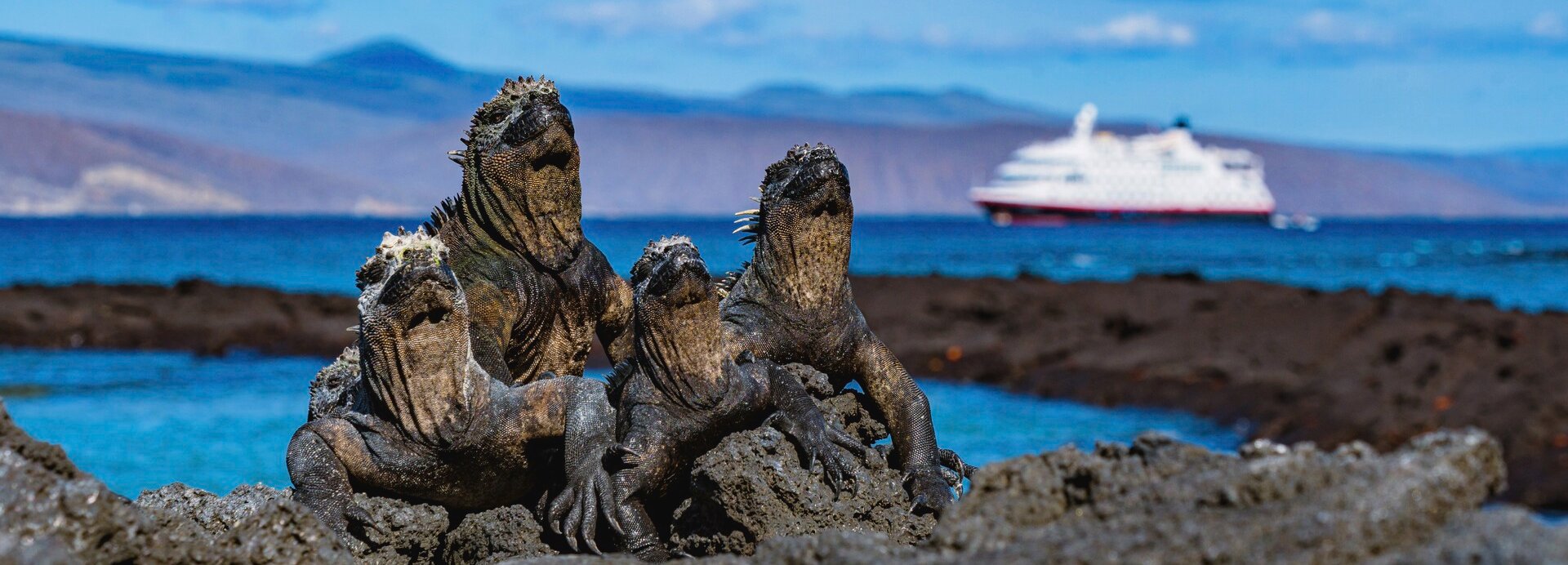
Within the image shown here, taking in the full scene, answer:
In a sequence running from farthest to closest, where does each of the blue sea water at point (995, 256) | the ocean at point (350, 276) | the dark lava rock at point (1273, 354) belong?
the blue sea water at point (995, 256)
the ocean at point (350, 276)
the dark lava rock at point (1273, 354)

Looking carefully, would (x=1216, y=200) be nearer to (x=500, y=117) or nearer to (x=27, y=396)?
(x=27, y=396)

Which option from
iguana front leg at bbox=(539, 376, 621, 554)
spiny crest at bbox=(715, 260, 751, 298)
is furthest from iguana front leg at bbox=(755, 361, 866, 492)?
spiny crest at bbox=(715, 260, 751, 298)

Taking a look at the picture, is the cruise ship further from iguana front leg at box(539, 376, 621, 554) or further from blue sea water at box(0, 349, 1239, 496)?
iguana front leg at box(539, 376, 621, 554)

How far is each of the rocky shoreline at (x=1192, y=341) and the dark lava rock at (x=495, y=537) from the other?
10.5 m

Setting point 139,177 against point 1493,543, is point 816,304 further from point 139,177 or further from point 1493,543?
point 139,177

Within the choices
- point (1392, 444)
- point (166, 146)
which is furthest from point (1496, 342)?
point (166, 146)

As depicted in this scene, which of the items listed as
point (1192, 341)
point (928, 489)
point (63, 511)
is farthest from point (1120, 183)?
point (63, 511)

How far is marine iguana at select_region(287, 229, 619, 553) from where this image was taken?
4594 mm

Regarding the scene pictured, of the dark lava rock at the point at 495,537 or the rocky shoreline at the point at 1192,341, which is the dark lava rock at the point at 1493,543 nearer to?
the dark lava rock at the point at 495,537

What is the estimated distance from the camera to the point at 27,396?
20812 millimetres

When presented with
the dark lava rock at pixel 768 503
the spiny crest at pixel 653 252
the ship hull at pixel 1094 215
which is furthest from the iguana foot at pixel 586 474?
the ship hull at pixel 1094 215

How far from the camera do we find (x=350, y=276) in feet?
168

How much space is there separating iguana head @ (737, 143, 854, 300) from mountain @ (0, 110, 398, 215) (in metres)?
149

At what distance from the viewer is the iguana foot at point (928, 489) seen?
A: 16.7 feet
